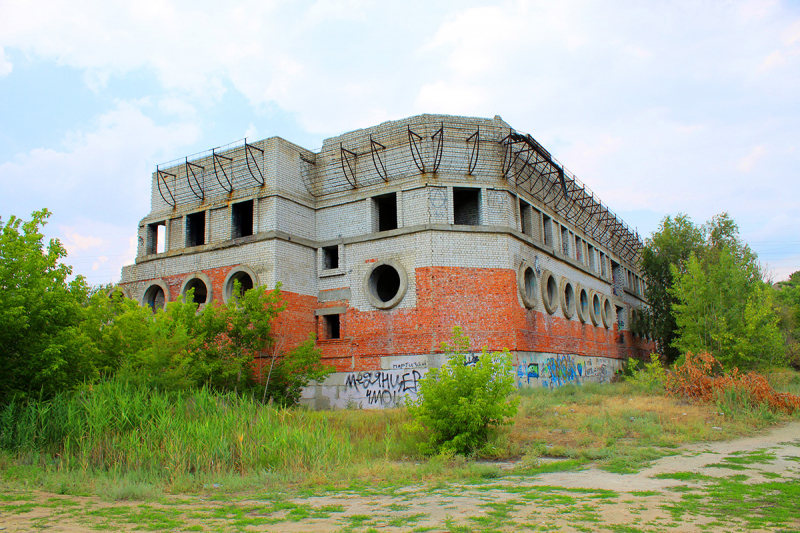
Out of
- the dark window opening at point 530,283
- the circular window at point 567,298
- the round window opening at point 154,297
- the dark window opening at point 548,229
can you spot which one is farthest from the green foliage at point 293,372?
the dark window opening at point 548,229

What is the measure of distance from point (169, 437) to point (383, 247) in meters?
11.3

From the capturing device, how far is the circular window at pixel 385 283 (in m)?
19.3

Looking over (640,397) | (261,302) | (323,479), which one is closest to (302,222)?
(261,302)

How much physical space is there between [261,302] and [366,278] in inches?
166

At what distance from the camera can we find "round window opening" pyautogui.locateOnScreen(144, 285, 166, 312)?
23172mm

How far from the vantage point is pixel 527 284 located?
2127 cm

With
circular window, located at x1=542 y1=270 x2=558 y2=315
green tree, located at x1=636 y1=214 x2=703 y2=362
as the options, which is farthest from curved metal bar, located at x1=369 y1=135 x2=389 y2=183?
green tree, located at x1=636 y1=214 x2=703 y2=362

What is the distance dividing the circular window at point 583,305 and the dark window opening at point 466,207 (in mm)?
6707

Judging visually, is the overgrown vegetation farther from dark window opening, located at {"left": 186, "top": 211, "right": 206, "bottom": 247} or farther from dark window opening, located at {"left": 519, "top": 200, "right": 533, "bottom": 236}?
dark window opening, located at {"left": 519, "top": 200, "right": 533, "bottom": 236}

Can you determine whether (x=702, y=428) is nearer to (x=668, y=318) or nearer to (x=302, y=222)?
(x=302, y=222)

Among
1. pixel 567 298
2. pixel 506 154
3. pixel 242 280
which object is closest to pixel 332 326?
pixel 242 280

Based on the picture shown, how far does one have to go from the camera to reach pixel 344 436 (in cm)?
1173

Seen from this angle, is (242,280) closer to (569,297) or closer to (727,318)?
(569,297)

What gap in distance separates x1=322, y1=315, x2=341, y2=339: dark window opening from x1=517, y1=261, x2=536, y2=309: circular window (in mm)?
6596
